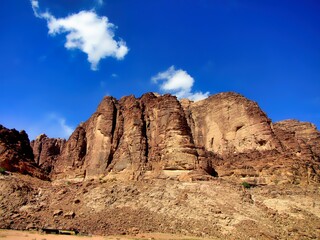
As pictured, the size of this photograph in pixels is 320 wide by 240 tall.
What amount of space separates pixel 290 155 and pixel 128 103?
3520 centimetres

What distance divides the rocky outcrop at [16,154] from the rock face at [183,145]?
9517 mm

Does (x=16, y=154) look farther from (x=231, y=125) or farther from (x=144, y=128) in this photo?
(x=231, y=125)

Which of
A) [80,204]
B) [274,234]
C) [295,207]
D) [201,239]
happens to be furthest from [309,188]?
[80,204]

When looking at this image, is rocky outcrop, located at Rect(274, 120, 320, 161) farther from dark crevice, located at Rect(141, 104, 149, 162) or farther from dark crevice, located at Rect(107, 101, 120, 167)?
dark crevice, located at Rect(107, 101, 120, 167)

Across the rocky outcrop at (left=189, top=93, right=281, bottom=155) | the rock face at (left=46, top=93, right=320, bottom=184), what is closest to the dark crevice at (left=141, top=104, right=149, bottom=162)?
the rock face at (left=46, top=93, right=320, bottom=184)

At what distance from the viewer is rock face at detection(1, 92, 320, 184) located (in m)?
58.7

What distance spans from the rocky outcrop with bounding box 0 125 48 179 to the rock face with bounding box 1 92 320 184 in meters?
9.52

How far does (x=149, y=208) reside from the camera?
46.4 m

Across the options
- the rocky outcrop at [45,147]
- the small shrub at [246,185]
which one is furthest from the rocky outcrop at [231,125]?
the rocky outcrop at [45,147]

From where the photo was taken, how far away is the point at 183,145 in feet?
190

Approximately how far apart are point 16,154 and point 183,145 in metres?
32.1

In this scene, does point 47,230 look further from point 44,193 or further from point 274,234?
point 274,234

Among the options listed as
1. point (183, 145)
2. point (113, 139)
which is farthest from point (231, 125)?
point (113, 139)

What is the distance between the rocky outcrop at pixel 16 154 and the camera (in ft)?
207
